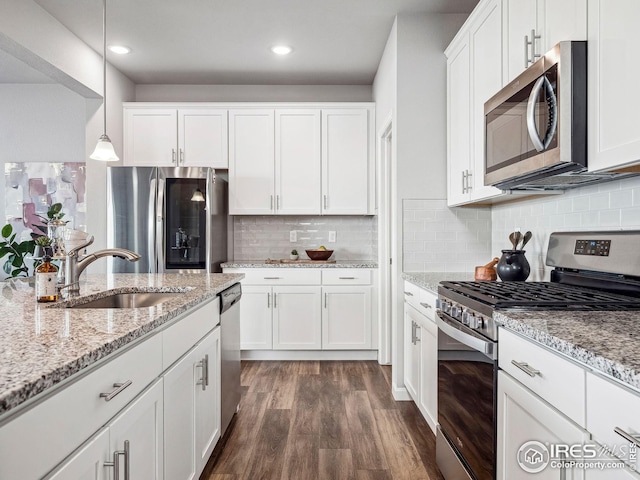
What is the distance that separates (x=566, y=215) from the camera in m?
2.17

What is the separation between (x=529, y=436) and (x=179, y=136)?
3922 mm

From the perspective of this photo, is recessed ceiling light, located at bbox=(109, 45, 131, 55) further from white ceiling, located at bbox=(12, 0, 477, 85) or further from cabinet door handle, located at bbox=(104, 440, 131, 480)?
cabinet door handle, located at bbox=(104, 440, 131, 480)

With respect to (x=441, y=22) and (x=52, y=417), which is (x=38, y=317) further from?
(x=441, y=22)

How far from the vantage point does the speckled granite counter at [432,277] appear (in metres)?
2.42

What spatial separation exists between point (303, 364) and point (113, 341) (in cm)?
308

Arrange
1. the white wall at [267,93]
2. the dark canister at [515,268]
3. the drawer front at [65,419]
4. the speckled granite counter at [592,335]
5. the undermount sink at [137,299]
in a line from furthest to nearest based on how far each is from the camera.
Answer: the white wall at [267,93] < the dark canister at [515,268] < the undermount sink at [137,299] < the speckled granite counter at [592,335] < the drawer front at [65,419]

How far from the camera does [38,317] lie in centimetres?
135

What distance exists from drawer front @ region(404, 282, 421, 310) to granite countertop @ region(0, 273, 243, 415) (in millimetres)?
1288

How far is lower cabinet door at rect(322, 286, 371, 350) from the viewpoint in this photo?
4.04 m

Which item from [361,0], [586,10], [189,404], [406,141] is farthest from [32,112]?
[586,10]

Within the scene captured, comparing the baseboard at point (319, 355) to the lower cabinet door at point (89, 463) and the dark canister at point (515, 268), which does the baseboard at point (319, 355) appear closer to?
the dark canister at point (515, 268)

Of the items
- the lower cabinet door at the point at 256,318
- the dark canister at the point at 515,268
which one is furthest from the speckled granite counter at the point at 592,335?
the lower cabinet door at the point at 256,318

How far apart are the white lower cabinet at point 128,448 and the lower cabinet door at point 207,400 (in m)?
0.47

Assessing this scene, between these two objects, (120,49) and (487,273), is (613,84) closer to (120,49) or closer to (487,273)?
(487,273)
